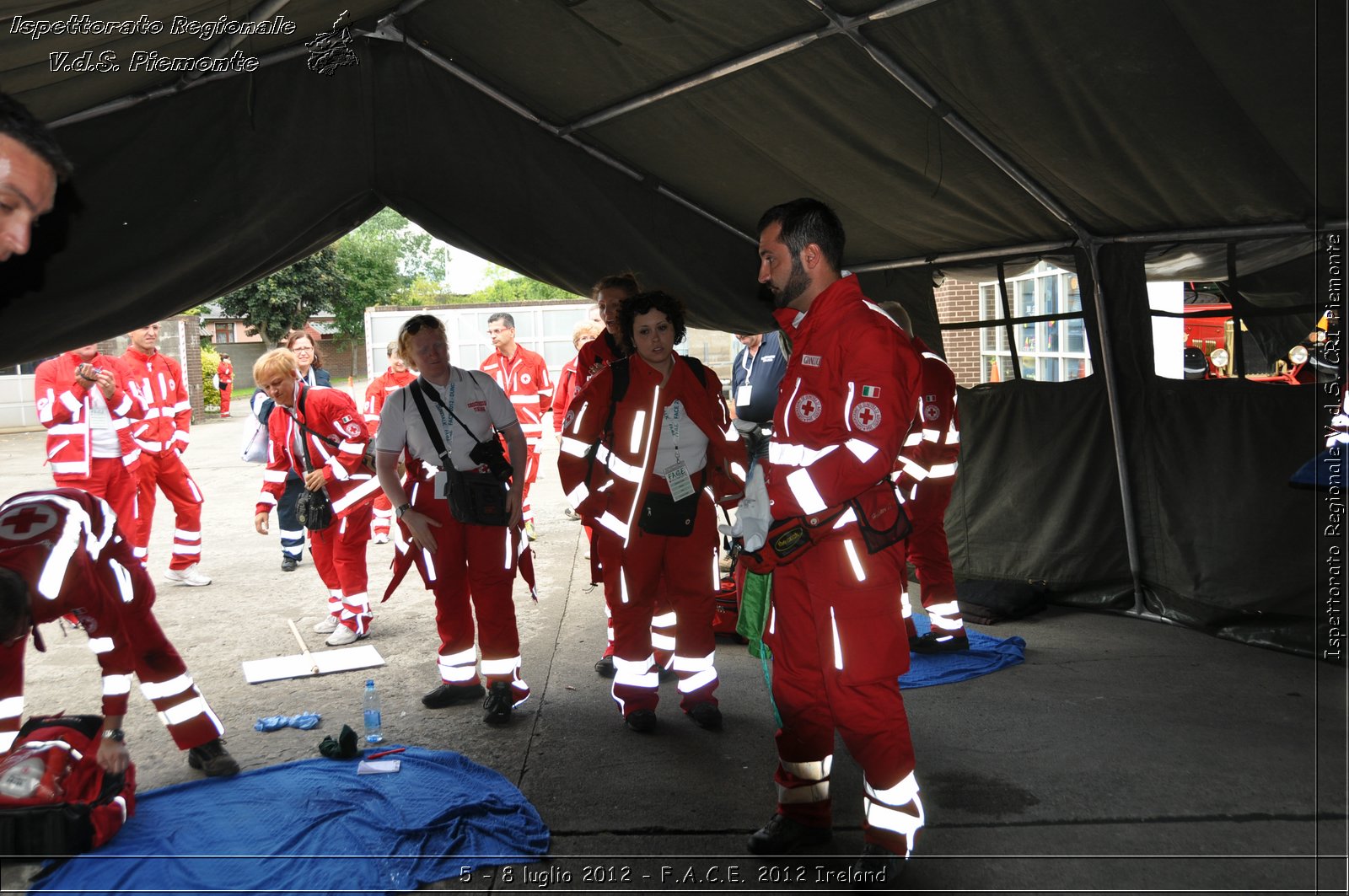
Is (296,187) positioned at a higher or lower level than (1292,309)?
higher

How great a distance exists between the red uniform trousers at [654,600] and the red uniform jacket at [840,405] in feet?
4.66

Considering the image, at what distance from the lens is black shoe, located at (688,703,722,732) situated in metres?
4.95

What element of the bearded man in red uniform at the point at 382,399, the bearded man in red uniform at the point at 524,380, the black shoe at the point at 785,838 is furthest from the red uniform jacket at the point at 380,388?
the black shoe at the point at 785,838

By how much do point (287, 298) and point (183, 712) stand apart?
36339 millimetres

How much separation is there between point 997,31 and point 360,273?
4690 centimetres

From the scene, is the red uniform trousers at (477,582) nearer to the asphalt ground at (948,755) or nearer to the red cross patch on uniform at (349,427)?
the asphalt ground at (948,755)

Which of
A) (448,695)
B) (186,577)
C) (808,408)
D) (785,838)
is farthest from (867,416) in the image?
(186,577)

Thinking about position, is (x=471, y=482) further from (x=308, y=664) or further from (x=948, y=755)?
(x=948, y=755)

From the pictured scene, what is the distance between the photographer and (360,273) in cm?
4734

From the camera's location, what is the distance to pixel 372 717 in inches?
194

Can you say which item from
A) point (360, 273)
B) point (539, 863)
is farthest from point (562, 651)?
point (360, 273)

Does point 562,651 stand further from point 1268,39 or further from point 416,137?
point 1268,39

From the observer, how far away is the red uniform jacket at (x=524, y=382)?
10.2m

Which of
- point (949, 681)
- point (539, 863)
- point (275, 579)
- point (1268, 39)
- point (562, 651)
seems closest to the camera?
point (1268, 39)
